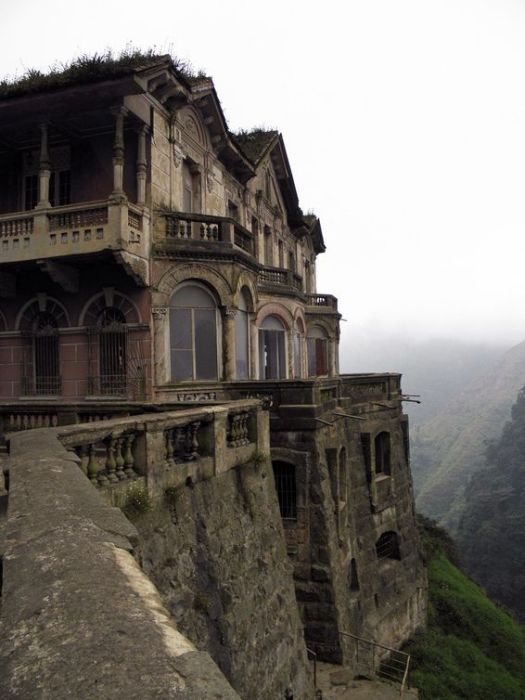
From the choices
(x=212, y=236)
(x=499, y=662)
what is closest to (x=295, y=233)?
(x=212, y=236)

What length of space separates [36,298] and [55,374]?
2.39 metres

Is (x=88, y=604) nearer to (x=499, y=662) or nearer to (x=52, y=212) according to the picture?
(x=52, y=212)

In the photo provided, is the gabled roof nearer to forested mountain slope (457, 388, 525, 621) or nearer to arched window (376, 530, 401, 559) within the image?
arched window (376, 530, 401, 559)

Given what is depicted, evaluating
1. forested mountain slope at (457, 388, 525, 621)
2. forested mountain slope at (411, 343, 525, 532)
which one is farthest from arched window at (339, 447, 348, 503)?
forested mountain slope at (411, 343, 525, 532)

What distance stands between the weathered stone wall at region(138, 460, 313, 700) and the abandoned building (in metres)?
3.21

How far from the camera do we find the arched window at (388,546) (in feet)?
61.3

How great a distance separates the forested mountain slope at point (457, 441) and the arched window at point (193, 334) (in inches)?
2298

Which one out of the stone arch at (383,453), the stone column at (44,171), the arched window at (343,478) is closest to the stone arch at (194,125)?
the stone column at (44,171)

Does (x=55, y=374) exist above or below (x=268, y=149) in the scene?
below

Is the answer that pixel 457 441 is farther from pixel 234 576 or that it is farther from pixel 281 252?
pixel 234 576

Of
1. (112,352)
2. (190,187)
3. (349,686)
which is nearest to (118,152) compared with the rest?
(190,187)

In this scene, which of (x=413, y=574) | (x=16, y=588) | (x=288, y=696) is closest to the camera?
(x=16, y=588)

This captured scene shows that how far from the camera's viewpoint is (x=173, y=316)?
15.5 meters

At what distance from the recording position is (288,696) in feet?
26.6
